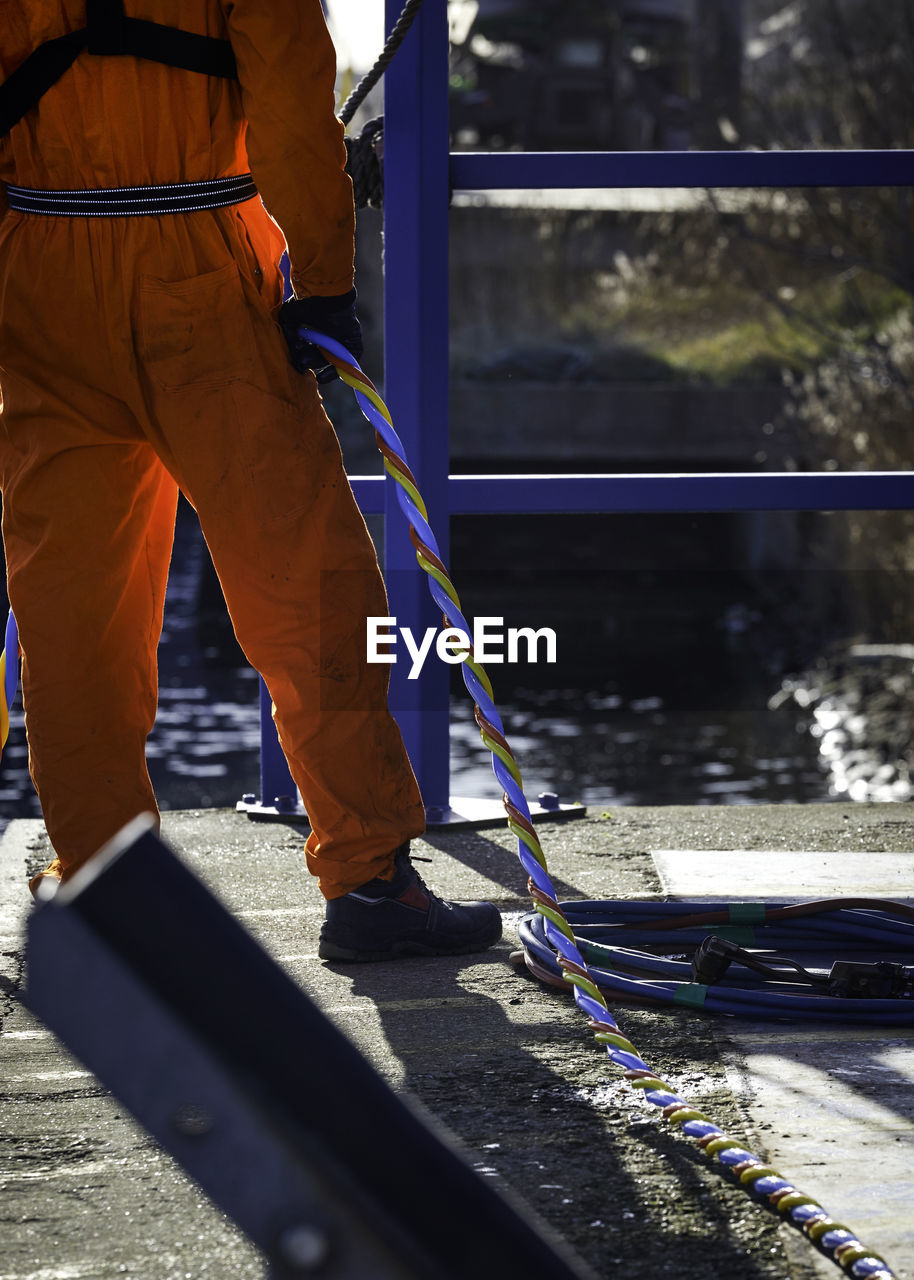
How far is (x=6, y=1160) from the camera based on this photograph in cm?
163

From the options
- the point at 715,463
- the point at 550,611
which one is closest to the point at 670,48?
the point at 715,463

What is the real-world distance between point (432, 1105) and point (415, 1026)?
274 millimetres

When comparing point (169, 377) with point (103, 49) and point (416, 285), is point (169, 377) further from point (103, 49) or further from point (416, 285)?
point (416, 285)

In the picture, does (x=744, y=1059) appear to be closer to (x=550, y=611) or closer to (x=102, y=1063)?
(x=102, y=1063)

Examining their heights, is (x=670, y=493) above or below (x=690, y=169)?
below

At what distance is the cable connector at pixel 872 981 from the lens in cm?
207

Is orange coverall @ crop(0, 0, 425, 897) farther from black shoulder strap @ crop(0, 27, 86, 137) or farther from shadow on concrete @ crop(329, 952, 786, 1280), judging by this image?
shadow on concrete @ crop(329, 952, 786, 1280)

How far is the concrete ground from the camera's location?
1422 mm

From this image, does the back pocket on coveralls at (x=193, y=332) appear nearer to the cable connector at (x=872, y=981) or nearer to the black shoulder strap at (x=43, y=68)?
the black shoulder strap at (x=43, y=68)

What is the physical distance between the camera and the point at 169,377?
2188 millimetres

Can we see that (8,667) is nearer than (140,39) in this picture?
No

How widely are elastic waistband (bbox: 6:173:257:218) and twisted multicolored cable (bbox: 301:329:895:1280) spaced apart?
0.23m

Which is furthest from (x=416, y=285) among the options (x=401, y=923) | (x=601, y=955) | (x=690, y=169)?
(x=601, y=955)

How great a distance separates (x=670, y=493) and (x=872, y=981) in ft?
4.42
